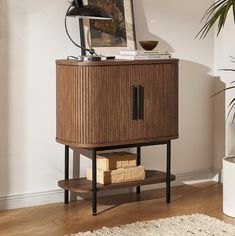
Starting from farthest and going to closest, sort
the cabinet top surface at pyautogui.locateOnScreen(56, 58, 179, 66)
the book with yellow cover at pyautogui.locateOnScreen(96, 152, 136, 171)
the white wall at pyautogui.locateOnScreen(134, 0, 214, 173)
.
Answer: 1. the white wall at pyautogui.locateOnScreen(134, 0, 214, 173)
2. the book with yellow cover at pyautogui.locateOnScreen(96, 152, 136, 171)
3. the cabinet top surface at pyautogui.locateOnScreen(56, 58, 179, 66)

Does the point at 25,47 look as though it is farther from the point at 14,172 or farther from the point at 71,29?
the point at 14,172

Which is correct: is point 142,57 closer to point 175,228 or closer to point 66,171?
point 66,171

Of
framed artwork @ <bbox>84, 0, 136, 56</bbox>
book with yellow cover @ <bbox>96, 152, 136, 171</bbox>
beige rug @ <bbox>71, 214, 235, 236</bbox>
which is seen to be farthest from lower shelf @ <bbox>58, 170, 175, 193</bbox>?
framed artwork @ <bbox>84, 0, 136, 56</bbox>

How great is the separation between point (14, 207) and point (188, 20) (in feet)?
6.31

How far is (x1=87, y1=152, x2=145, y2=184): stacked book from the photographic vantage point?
3923mm

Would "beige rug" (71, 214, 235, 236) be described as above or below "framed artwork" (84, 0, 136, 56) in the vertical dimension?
below

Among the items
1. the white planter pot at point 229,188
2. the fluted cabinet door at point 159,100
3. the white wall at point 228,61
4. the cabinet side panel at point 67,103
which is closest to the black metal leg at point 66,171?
the cabinet side panel at point 67,103

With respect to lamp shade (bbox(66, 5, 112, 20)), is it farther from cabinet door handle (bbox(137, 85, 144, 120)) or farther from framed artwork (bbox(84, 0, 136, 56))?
cabinet door handle (bbox(137, 85, 144, 120))

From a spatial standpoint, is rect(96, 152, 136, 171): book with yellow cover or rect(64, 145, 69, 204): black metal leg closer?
rect(96, 152, 136, 171): book with yellow cover

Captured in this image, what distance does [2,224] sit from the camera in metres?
3.63

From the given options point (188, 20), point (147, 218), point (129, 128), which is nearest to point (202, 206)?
point (147, 218)

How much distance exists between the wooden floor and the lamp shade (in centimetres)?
125

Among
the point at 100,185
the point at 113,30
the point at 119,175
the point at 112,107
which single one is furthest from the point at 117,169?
the point at 113,30

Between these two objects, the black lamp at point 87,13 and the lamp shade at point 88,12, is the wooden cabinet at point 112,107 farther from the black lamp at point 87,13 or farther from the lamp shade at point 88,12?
the lamp shade at point 88,12
